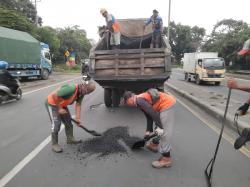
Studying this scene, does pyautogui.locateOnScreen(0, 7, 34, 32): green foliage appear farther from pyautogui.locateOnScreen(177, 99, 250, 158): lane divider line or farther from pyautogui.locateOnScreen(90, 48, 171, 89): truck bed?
pyautogui.locateOnScreen(177, 99, 250, 158): lane divider line

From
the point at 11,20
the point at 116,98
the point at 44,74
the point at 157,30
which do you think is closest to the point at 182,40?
the point at 11,20

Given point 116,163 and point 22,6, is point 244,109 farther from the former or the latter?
point 22,6

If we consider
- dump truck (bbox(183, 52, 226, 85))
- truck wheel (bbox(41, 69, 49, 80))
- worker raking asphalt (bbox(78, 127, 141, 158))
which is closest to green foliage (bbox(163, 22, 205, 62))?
dump truck (bbox(183, 52, 226, 85))

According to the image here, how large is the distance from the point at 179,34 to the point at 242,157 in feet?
275

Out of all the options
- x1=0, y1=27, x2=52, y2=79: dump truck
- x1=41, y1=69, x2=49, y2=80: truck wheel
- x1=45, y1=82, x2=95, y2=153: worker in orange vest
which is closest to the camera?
x1=45, y1=82, x2=95, y2=153: worker in orange vest

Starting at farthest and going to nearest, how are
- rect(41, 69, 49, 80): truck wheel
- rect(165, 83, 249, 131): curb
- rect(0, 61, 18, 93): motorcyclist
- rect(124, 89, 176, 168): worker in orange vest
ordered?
rect(41, 69, 49, 80): truck wheel → rect(0, 61, 18, 93): motorcyclist → rect(165, 83, 249, 131): curb → rect(124, 89, 176, 168): worker in orange vest

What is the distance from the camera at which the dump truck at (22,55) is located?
22.9 meters

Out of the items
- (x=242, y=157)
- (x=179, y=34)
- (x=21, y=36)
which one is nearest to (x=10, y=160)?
(x=242, y=157)

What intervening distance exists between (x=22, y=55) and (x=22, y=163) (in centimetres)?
2031

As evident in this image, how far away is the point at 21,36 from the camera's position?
1008 inches

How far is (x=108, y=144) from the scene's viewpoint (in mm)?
6594

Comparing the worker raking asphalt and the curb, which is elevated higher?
the worker raking asphalt

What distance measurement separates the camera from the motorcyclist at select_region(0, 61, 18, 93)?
43.4 feet

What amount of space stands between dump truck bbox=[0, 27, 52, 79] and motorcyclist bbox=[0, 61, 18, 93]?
7959mm
